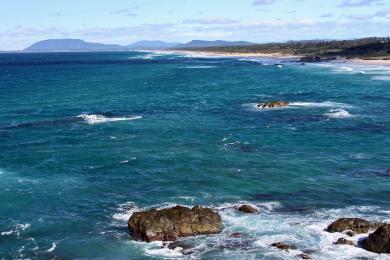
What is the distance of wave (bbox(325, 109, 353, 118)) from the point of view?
8319cm

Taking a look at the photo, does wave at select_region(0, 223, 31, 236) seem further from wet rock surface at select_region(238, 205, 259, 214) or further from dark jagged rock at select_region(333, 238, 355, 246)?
dark jagged rock at select_region(333, 238, 355, 246)

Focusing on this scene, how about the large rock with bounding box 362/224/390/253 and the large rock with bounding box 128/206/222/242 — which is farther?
the large rock with bounding box 128/206/222/242

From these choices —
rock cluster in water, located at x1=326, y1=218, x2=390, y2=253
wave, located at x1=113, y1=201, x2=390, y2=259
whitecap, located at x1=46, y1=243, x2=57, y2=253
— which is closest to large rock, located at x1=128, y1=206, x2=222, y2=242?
wave, located at x1=113, y1=201, x2=390, y2=259

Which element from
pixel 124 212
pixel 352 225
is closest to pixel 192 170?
pixel 124 212

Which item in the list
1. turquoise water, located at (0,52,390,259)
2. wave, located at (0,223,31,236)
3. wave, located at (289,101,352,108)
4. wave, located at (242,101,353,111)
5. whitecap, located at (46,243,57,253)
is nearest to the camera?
whitecap, located at (46,243,57,253)

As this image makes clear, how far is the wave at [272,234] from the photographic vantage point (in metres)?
35.6

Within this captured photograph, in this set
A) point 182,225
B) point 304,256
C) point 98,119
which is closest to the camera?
point 304,256

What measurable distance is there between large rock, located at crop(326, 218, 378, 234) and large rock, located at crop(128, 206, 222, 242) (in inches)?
310

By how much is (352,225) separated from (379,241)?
343cm

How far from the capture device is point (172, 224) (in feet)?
127

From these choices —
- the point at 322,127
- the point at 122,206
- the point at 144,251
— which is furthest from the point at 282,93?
the point at 144,251

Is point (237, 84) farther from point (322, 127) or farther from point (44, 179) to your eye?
point (44, 179)

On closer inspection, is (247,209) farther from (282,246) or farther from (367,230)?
(367,230)

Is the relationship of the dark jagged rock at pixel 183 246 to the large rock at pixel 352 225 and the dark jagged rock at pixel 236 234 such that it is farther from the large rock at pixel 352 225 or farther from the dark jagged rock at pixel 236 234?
the large rock at pixel 352 225
